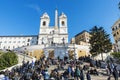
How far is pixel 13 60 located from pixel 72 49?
774 inches

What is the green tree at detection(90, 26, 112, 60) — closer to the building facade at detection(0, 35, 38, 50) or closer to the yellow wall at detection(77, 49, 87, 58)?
the yellow wall at detection(77, 49, 87, 58)

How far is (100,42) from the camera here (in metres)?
41.6

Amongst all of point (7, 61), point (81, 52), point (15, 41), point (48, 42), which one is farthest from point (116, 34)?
point (15, 41)

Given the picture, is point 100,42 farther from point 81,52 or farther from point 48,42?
point 48,42

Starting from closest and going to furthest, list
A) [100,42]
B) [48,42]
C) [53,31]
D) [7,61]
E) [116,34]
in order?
[7,61]
[100,42]
[116,34]
[48,42]
[53,31]

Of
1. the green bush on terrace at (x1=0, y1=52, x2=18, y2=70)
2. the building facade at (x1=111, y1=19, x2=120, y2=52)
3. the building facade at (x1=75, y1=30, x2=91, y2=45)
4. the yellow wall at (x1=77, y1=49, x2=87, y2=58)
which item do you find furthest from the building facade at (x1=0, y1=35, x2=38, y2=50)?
the green bush on terrace at (x1=0, y1=52, x2=18, y2=70)

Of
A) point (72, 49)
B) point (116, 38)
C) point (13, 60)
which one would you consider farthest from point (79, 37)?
point (13, 60)

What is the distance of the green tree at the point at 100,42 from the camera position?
136 ft

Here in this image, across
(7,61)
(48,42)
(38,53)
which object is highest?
(48,42)

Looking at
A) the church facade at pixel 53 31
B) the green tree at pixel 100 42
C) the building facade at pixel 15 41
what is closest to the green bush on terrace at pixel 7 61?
the green tree at pixel 100 42

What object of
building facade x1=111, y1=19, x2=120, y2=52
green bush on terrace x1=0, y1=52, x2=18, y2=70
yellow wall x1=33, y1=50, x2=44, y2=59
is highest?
building facade x1=111, y1=19, x2=120, y2=52

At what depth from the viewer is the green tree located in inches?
1635

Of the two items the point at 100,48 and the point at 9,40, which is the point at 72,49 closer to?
the point at 100,48

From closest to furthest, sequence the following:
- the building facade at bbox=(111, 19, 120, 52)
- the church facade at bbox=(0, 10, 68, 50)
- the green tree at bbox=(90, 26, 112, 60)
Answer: the green tree at bbox=(90, 26, 112, 60) < the building facade at bbox=(111, 19, 120, 52) < the church facade at bbox=(0, 10, 68, 50)
